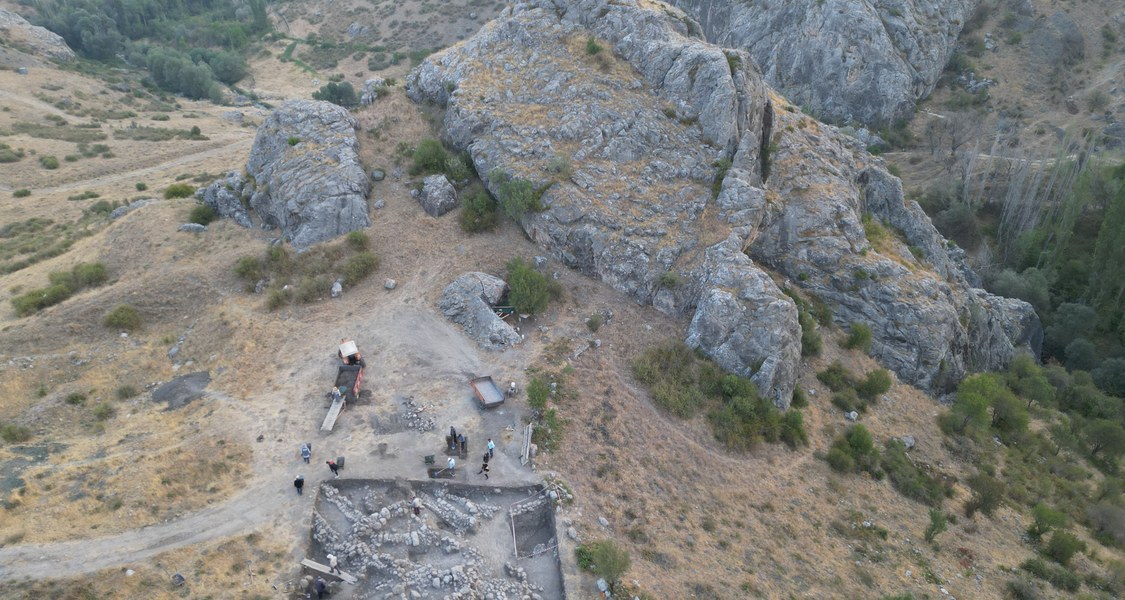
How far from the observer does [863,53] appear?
8712cm

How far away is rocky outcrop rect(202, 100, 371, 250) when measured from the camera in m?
38.8

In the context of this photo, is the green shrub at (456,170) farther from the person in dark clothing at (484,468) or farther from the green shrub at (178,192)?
the person in dark clothing at (484,468)

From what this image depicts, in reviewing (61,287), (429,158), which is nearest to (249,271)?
(61,287)

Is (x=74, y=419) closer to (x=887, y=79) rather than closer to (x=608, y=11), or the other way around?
(x=608, y=11)

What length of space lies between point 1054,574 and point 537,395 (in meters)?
26.0

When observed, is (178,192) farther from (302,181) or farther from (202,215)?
(302,181)

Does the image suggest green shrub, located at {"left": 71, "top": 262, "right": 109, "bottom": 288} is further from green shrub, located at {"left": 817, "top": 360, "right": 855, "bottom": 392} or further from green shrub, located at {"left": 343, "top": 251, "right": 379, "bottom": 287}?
green shrub, located at {"left": 817, "top": 360, "right": 855, "bottom": 392}

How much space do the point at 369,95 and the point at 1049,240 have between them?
2879 inches

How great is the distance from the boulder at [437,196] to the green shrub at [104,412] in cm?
2073

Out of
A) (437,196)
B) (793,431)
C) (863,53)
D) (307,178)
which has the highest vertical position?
(863,53)

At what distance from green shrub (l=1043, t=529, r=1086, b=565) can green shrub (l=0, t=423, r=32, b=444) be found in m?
49.3

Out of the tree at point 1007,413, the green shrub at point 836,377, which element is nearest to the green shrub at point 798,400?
the green shrub at point 836,377

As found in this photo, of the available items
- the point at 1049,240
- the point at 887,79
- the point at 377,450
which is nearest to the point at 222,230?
the point at 377,450

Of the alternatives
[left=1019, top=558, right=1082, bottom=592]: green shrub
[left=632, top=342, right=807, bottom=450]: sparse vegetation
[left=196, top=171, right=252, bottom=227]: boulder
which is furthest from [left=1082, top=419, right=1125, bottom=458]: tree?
[left=196, top=171, right=252, bottom=227]: boulder
